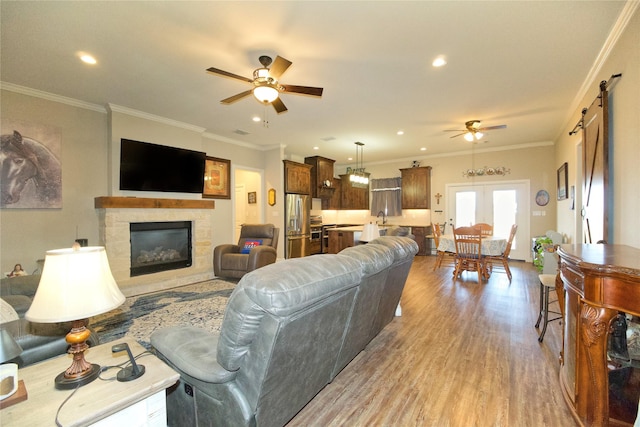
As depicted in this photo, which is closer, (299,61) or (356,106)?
(299,61)

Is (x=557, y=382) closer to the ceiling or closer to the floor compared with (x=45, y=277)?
closer to the floor

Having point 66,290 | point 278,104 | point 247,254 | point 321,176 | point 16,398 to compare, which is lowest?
point 247,254

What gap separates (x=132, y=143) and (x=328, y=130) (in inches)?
134

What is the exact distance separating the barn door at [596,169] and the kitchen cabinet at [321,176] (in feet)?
18.4

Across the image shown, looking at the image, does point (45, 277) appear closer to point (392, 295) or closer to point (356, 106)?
point (392, 295)

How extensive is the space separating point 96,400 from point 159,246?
4.32 meters

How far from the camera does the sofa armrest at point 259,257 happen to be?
4.66 metres

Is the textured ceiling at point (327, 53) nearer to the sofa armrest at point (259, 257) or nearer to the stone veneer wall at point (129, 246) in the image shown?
the stone veneer wall at point (129, 246)

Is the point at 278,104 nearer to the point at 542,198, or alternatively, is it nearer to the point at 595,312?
the point at 595,312

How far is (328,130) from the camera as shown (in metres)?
5.39

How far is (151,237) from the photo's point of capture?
467cm

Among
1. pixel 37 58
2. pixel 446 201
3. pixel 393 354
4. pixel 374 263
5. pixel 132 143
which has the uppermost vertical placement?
pixel 37 58

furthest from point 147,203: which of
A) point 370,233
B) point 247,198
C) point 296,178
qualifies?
point 370,233

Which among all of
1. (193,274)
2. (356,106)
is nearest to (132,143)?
(193,274)
